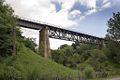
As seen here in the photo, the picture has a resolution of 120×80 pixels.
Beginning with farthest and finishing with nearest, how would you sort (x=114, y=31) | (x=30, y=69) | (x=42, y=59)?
(x=114, y=31) < (x=42, y=59) < (x=30, y=69)

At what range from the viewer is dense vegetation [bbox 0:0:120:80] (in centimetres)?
4372

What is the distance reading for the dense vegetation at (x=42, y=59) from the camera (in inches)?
1721

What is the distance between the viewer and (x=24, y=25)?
284 feet

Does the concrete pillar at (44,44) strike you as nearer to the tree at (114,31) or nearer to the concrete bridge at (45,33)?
the concrete bridge at (45,33)

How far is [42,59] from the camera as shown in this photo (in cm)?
7388

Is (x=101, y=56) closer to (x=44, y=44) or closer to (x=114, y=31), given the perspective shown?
(x=114, y=31)

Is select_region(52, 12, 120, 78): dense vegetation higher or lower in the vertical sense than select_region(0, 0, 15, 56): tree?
lower

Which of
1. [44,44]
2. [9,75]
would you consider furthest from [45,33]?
[9,75]

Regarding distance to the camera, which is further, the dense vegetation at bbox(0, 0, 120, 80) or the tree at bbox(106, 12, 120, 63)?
the tree at bbox(106, 12, 120, 63)

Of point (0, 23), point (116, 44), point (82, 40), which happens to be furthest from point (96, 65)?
point (0, 23)

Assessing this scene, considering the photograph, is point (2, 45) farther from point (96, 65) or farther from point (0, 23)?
point (96, 65)

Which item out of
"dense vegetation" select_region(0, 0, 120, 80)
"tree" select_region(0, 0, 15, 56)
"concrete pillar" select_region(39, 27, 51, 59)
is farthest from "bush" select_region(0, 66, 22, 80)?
"concrete pillar" select_region(39, 27, 51, 59)

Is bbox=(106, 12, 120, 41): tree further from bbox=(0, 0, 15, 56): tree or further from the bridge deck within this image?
bbox=(0, 0, 15, 56): tree

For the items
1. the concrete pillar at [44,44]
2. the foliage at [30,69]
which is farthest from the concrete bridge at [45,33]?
the foliage at [30,69]
